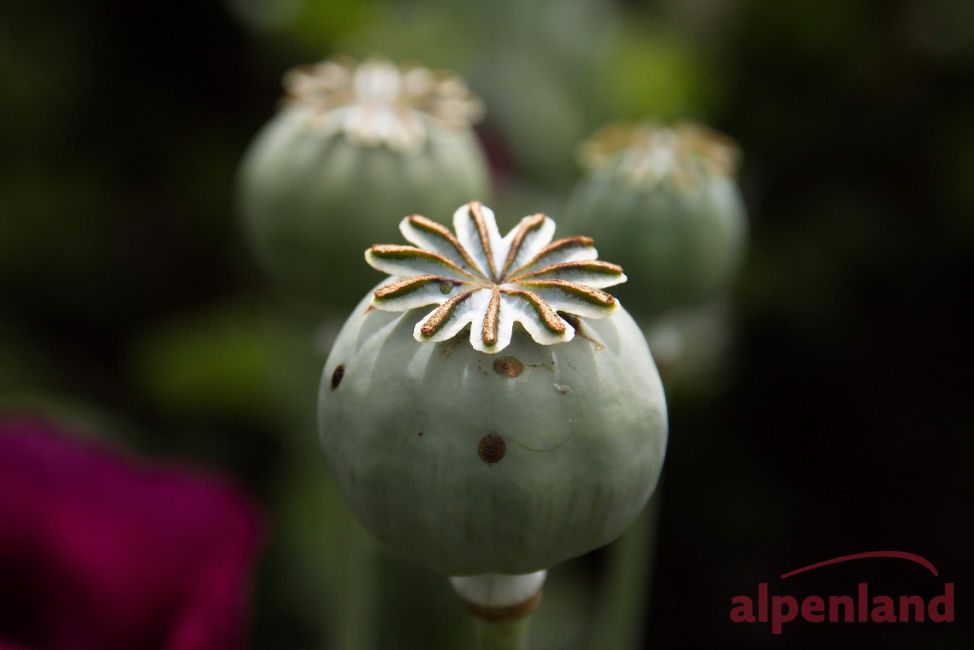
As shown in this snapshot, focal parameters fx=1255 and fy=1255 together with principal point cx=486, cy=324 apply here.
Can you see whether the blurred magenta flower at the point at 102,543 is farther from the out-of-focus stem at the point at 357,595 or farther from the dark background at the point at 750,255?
the dark background at the point at 750,255

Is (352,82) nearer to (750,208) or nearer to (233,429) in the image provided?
(233,429)

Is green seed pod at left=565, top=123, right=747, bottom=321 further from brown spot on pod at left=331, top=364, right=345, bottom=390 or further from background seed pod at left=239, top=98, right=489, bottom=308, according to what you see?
brown spot on pod at left=331, top=364, right=345, bottom=390

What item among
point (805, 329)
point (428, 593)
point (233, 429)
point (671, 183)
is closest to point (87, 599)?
point (428, 593)

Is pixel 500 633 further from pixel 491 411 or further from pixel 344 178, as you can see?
pixel 344 178

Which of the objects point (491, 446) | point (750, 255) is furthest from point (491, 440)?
point (750, 255)

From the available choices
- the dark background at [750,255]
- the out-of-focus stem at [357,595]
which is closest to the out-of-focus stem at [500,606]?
the out-of-focus stem at [357,595]

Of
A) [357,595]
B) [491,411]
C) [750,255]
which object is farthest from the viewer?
[750,255]
